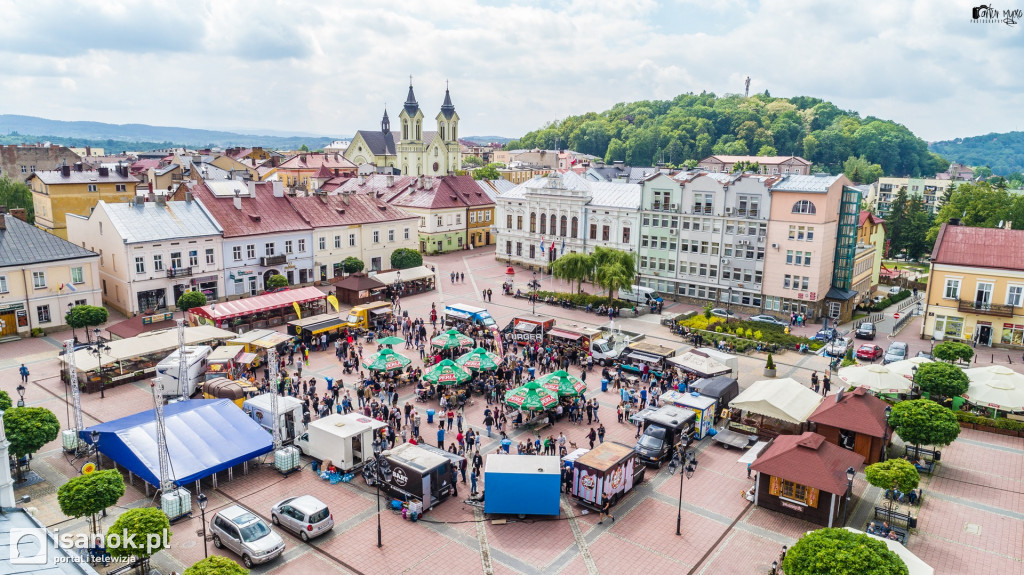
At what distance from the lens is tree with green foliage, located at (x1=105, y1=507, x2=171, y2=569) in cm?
1853

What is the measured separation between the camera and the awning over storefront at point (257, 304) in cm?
4491

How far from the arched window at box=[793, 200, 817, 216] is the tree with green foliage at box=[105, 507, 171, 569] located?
4865cm

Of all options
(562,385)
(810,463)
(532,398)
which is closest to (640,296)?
(562,385)

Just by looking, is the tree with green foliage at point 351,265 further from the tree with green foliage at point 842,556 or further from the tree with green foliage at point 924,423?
the tree with green foliage at point 842,556

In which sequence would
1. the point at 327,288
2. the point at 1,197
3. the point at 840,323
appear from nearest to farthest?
the point at 840,323 < the point at 327,288 < the point at 1,197

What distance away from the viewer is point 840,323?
53.3 metres

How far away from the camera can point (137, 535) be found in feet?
60.9

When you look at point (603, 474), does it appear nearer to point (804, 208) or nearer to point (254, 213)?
point (804, 208)

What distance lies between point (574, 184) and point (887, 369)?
3904 cm

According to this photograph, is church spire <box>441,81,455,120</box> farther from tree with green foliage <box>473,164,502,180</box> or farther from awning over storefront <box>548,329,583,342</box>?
awning over storefront <box>548,329,583,342</box>

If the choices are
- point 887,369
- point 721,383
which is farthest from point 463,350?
point 887,369

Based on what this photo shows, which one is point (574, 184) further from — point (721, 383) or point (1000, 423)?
point (1000, 423)

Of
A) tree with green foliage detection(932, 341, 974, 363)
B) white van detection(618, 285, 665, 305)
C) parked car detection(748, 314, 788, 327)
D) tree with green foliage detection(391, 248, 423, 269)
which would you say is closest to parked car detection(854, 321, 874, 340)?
parked car detection(748, 314, 788, 327)

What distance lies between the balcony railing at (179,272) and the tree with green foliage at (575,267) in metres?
29.8
